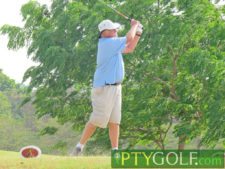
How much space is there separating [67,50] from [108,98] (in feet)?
46.0

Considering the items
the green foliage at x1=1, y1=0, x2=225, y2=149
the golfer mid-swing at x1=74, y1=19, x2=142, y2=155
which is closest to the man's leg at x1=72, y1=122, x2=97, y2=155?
the golfer mid-swing at x1=74, y1=19, x2=142, y2=155

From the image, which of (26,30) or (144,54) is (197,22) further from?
(26,30)

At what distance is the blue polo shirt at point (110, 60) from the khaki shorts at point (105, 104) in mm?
85

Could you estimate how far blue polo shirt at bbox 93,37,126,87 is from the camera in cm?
659

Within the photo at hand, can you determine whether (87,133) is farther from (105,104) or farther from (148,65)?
(148,65)

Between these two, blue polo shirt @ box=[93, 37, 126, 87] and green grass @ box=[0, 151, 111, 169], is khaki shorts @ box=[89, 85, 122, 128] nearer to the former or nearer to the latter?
blue polo shirt @ box=[93, 37, 126, 87]

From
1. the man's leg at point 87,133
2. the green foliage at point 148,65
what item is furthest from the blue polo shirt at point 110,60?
the green foliage at point 148,65

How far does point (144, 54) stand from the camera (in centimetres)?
1883

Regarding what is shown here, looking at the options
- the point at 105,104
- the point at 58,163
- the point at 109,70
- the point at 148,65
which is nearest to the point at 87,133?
the point at 105,104

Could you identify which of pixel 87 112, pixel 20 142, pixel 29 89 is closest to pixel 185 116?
pixel 87 112

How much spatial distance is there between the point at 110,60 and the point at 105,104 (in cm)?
52

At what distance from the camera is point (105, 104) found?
6.70m

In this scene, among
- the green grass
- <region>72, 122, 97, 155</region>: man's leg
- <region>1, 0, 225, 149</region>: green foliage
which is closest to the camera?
<region>72, 122, 97, 155</region>: man's leg

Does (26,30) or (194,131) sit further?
(26,30)
